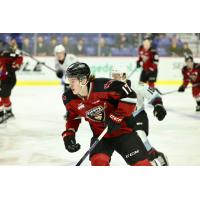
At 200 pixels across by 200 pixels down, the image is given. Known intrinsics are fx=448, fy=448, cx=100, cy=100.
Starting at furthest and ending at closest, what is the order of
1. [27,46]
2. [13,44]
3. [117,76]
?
[27,46]
[13,44]
[117,76]

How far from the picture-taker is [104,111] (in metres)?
2.72

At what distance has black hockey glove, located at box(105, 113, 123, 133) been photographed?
2625 mm

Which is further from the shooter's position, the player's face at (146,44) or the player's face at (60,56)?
the player's face at (146,44)

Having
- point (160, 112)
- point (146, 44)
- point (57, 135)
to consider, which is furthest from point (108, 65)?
point (160, 112)

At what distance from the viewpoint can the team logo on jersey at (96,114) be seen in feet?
8.90

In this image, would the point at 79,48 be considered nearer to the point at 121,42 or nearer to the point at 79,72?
the point at 121,42

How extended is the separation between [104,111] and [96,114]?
0.17 ft

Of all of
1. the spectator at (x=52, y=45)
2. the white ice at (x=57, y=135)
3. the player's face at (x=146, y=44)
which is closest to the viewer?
the white ice at (x=57, y=135)

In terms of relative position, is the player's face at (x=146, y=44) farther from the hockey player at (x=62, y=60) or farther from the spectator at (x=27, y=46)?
the spectator at (x=27, y=46)

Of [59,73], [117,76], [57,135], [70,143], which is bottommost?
[57,135]

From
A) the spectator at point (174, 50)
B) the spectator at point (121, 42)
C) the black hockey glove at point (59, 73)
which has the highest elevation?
the spectator at point (121, 42)

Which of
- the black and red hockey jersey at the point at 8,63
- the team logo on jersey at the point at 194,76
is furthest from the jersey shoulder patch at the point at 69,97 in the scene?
the team logo on jersey at the point at 194,76
